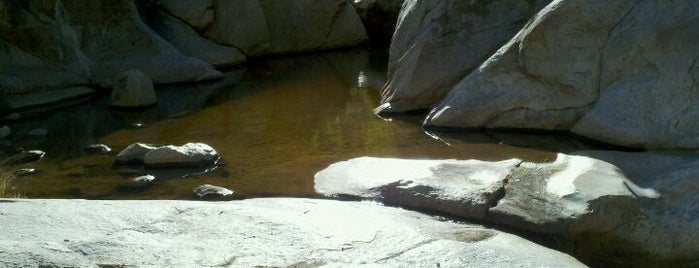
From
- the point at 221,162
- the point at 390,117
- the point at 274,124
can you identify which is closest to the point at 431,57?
the point at 390,117

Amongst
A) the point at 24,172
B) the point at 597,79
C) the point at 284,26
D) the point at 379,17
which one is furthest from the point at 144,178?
the point at 379,17

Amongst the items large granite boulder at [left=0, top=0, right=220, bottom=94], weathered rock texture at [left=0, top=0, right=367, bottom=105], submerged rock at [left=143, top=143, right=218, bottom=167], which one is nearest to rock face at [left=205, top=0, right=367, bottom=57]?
weathered rock texture at [left=0, top=0, right=367, bottom=105]

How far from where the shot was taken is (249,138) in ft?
26.3

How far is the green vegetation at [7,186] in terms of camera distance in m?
5.68

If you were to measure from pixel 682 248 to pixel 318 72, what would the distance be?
9.36m

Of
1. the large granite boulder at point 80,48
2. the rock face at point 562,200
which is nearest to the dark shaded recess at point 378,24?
the large granite boulder at point 80,48

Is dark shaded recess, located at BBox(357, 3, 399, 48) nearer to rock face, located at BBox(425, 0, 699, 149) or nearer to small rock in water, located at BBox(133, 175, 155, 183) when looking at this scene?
rock face, located at BBox(425, 0, 699, 149)

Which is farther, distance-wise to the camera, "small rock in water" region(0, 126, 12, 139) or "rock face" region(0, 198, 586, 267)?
"small rock in water" region(0, 126, 12, 139)

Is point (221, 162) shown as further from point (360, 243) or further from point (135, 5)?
point (135, 5)

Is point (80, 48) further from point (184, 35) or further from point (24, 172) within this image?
point (24, 172)

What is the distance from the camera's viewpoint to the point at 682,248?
4418 millimetres

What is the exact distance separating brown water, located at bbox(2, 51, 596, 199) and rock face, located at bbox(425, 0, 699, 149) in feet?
1.01

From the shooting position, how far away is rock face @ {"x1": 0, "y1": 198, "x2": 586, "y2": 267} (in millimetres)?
3643

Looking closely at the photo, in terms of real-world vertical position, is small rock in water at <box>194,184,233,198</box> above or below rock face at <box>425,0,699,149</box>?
below
